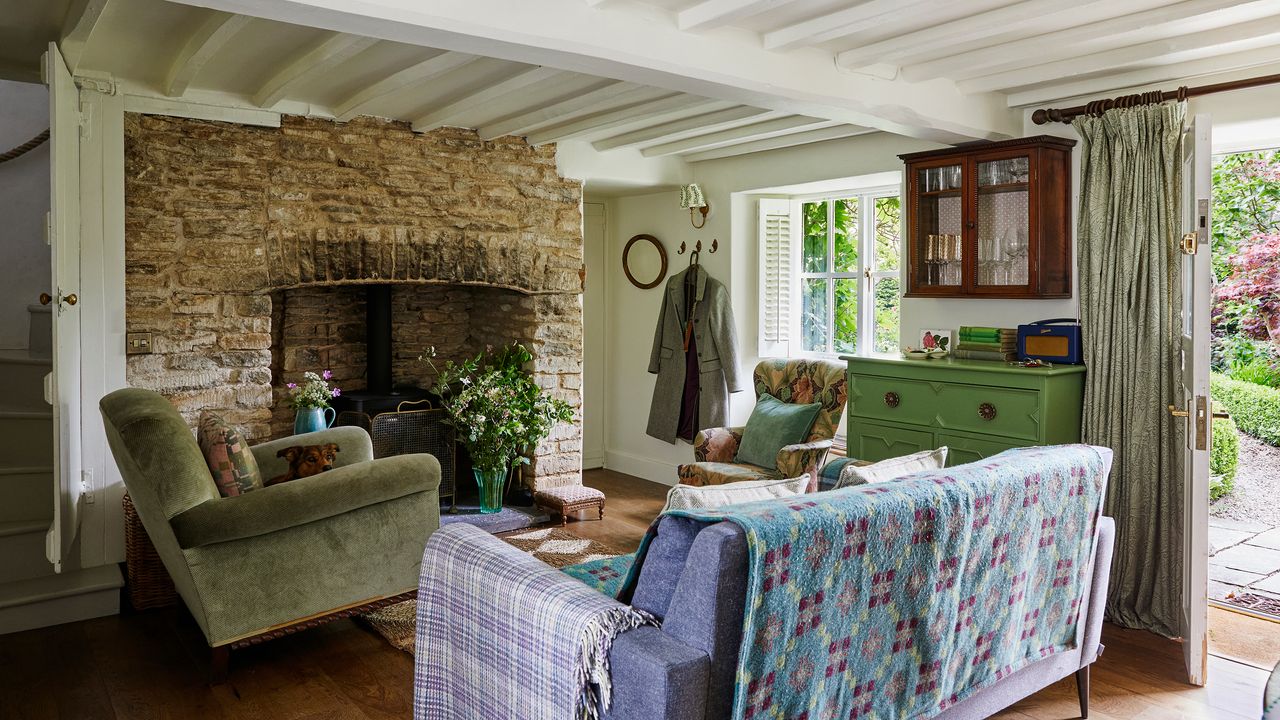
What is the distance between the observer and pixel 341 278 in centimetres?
475

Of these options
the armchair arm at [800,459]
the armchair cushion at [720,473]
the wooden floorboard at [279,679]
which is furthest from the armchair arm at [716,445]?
the wooden floorboard at [279,679]

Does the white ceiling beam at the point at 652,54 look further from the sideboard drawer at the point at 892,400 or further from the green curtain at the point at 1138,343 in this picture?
the sideboard drawer at the point at 892,400

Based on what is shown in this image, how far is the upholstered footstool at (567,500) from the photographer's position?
521 centimetres

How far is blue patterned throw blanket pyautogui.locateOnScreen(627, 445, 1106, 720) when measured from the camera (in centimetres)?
193

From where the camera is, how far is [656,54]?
2.81m

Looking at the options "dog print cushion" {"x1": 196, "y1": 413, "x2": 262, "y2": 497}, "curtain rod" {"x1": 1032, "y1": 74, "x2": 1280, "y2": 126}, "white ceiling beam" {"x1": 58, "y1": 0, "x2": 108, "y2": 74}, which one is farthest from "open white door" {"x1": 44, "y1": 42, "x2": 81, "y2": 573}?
"curtain rod" {"x1": 1032, "y1": 74, "x2": 1280, "y2": 126}

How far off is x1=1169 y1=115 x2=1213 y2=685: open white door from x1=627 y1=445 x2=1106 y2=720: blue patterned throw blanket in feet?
1.68

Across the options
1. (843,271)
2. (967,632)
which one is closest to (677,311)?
(843,271)

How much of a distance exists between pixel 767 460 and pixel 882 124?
75.3 inches

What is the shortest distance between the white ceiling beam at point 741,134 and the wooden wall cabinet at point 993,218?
0.54 meters

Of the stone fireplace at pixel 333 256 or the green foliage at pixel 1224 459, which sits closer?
the stone fireplace at pixel 333 256

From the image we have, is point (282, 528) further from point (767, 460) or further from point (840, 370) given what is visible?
point (840, 370)

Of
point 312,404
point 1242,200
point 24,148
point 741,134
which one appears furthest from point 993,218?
point 24,148

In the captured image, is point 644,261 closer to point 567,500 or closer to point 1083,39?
point 567,500
